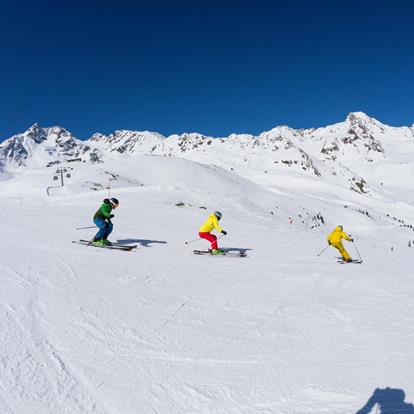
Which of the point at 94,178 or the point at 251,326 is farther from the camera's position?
the point at 94,178

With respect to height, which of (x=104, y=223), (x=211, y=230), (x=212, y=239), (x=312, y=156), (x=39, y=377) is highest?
(x=312, y=156)

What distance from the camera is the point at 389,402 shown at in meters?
4.61

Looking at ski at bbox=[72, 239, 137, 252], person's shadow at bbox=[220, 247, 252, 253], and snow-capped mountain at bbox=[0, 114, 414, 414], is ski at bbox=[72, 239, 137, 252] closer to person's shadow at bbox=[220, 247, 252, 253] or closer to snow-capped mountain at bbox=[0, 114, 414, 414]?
snow-capped mountain at bbox=[0, 114, 414, 414]

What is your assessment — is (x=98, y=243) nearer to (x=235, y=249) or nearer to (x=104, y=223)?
(x=104, y=223)

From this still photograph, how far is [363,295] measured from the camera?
29.3 ft

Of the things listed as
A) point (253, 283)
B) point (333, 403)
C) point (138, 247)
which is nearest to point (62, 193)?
point (138, 247)

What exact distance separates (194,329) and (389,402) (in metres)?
3.05

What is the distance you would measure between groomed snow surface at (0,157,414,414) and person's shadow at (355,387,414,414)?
0.32ft

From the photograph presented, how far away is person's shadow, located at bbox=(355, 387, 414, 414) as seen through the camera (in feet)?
14.6

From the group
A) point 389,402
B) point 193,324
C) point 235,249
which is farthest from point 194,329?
point 235,249

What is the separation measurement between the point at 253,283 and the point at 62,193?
111 ft

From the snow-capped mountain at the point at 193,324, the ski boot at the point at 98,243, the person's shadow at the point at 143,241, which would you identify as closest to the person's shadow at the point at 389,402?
the snow-capped mountain at the point at 193,324

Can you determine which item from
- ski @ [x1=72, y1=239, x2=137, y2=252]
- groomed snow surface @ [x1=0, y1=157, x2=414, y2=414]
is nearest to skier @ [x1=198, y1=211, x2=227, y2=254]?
groomed snow surface @ [x1=0, y1=157, x2=414, y2=414]

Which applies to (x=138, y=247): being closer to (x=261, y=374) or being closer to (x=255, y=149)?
(x=261, y=374)
